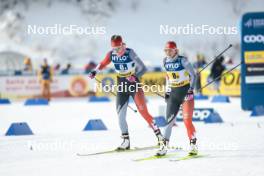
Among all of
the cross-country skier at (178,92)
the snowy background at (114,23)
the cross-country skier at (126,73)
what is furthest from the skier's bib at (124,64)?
the snowy background at (114,23)

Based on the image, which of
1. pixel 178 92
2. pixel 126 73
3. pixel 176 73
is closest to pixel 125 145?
pixel 126 73

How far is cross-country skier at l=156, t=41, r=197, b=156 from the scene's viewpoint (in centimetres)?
1116

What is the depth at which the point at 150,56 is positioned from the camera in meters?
43.9

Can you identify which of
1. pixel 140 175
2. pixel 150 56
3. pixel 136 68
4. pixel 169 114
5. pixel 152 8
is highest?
pixel 152 8

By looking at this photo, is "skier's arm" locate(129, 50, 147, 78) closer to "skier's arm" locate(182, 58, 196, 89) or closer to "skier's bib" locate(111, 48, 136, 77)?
"skier's bib" locate(111, 48, 136, 77)

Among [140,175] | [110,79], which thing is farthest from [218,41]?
[140,175]

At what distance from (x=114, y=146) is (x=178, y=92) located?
231cm

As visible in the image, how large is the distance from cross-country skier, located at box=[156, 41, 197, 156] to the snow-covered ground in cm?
42

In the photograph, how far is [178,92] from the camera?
443 inches

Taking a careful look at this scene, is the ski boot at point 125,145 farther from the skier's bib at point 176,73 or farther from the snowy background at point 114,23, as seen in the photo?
the snowy background at point 114,23

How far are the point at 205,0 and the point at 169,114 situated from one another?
39.2 m

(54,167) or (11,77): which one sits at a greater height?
(11,77)

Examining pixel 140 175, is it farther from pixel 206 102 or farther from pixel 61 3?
pixel 61 3

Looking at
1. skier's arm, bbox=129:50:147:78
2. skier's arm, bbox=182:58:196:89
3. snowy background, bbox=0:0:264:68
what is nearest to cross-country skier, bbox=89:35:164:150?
skier's arm, bbox=129:50:147:78
